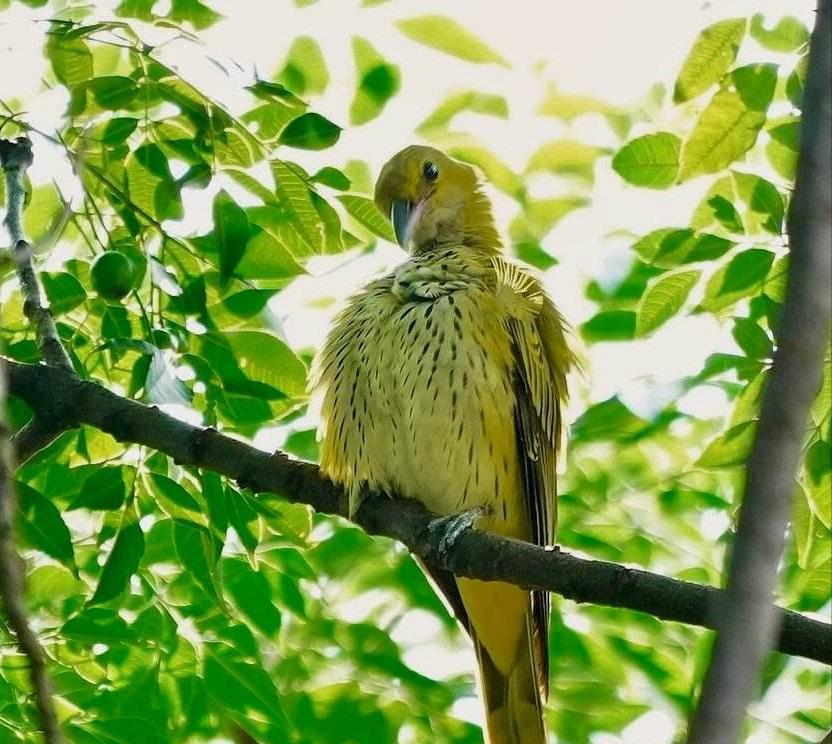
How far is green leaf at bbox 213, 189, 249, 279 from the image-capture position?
3.41 meters

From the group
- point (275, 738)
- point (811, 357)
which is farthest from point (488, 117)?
point (811, 357)

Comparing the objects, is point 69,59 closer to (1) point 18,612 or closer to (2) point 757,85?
(2) point 757,85

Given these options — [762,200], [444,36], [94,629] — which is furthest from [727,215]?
[94,629]

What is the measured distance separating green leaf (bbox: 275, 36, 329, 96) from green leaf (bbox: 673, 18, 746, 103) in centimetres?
141

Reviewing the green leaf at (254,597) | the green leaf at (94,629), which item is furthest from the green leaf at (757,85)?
the green leaf at (94,629)

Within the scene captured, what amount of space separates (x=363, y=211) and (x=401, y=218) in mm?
1223

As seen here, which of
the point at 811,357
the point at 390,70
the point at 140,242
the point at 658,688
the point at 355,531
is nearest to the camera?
the point at 811,357

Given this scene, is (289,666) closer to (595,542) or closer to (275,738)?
(275,738)

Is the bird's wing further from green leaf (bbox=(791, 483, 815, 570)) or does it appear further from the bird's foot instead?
green leaf (bbox=(791, 483, 815, 570))

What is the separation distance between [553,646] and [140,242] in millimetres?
2176

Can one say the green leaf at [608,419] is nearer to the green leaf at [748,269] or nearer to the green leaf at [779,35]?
the green leaf at [748,269]

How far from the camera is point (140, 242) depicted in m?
3.62

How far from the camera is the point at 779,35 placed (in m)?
3.48

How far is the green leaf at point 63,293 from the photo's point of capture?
11.9ft
